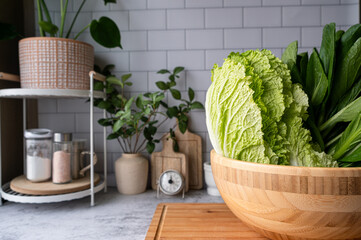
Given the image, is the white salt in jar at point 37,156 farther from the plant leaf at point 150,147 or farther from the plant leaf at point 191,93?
the plant leaf at point 191,93

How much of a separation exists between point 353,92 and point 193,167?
3.39 feet

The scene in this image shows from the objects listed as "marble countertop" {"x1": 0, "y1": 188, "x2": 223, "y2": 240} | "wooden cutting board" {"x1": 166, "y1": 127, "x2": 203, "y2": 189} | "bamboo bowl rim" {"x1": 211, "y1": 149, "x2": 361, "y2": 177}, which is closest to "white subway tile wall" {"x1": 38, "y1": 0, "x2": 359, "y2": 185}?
"wooden cutting board" {"x1": 166, "y1": 127, "x2": 203, "y2": 189}

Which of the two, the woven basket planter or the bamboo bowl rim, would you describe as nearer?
the bamboo bowl rim

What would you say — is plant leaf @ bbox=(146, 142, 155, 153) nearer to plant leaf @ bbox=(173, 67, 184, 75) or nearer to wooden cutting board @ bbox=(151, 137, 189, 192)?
wooden cutting board @ bbox=(151, 137, 189, 192)

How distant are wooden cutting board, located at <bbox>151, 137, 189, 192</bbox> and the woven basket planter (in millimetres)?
539

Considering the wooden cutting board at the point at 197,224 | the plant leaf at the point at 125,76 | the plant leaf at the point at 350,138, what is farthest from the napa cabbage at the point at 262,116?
the plant leaf at the point at 125,76

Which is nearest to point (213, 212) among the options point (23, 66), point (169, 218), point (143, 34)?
point (169, 218)

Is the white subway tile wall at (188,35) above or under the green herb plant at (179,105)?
above

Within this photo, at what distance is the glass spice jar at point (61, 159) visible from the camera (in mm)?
1116

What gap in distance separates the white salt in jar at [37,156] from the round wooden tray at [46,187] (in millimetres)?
35

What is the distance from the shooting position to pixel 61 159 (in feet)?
3.65

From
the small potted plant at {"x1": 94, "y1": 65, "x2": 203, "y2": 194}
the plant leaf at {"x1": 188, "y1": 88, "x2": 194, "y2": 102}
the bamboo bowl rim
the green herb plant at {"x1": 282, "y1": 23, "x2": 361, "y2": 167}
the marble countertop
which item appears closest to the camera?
the bamboo bowl rim

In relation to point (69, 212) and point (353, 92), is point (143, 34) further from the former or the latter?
point (353, 92)

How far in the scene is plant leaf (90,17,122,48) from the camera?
1.16 metres
